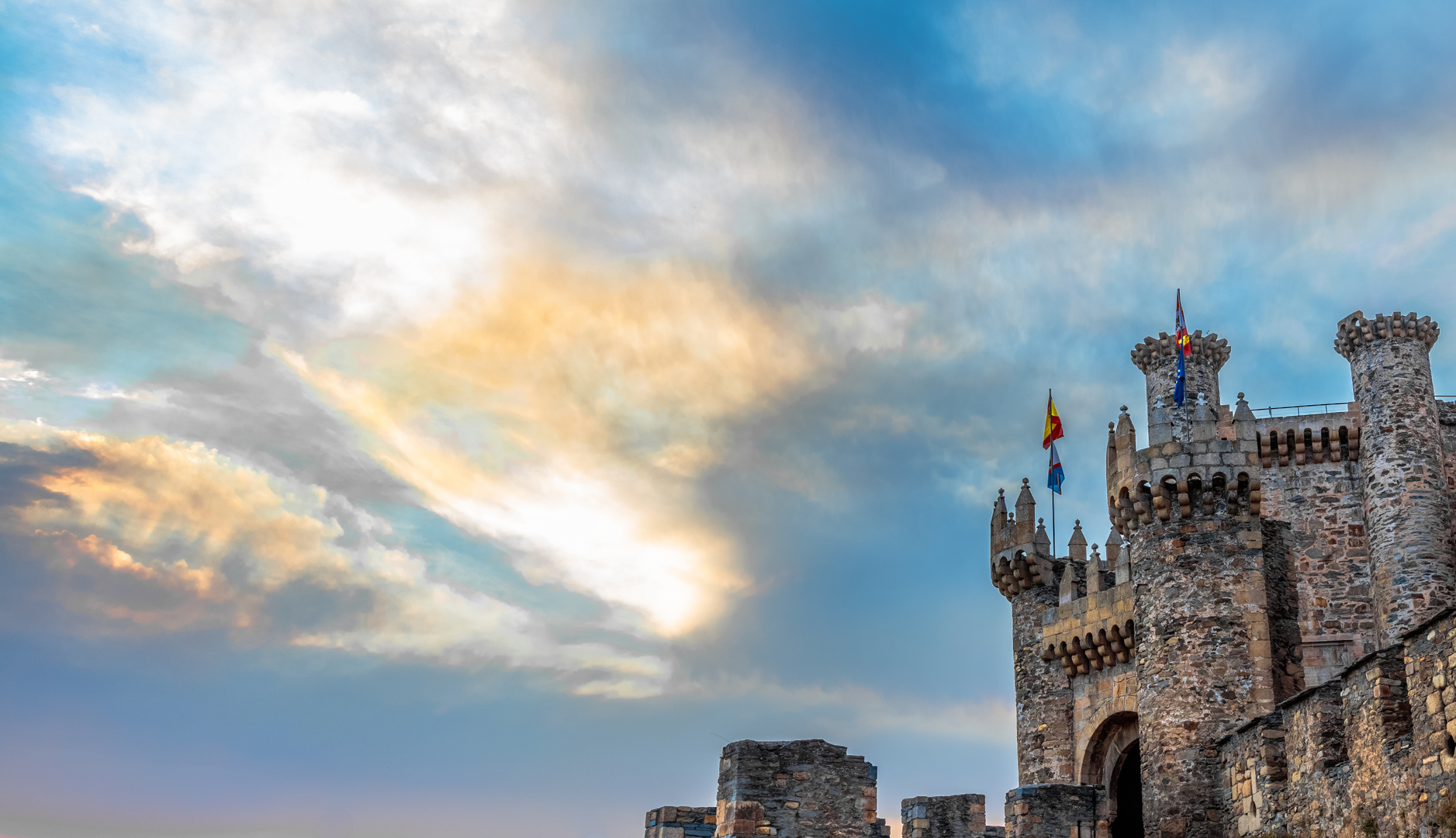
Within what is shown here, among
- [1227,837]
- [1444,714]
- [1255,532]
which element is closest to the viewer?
[1444,714]

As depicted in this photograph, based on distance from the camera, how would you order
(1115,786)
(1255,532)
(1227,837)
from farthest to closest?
(1115,786) → (1255,532) → (1227,837)

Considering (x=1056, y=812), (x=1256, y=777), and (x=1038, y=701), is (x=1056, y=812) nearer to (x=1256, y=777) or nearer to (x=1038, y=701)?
(x=1038, y=701)

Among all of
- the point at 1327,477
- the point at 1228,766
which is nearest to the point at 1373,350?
the point at 1327,477

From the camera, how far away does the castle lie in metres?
15.7

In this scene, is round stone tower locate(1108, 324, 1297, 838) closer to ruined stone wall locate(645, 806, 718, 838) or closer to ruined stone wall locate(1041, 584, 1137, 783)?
ruined stone wall locate(1041, 584, 1137, 783)

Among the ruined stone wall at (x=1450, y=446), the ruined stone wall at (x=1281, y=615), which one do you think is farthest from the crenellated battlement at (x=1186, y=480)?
the ruined stone wall at (x=1450, y=446)

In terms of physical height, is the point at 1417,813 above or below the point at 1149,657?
below

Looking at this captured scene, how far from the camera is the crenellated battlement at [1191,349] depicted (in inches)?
1709

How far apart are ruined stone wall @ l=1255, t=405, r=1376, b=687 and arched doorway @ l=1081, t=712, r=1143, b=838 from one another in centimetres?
1018

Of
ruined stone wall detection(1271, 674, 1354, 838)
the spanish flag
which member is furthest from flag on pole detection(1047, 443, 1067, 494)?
ruined stone wall detection(1271, 674, 1354, 838)

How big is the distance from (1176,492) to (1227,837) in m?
5.92

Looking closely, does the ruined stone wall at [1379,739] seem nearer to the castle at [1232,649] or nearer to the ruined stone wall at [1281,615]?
the castle at [1232,649]

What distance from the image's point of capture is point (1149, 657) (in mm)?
22609

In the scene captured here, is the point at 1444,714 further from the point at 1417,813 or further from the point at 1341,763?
the point at 1341,763
